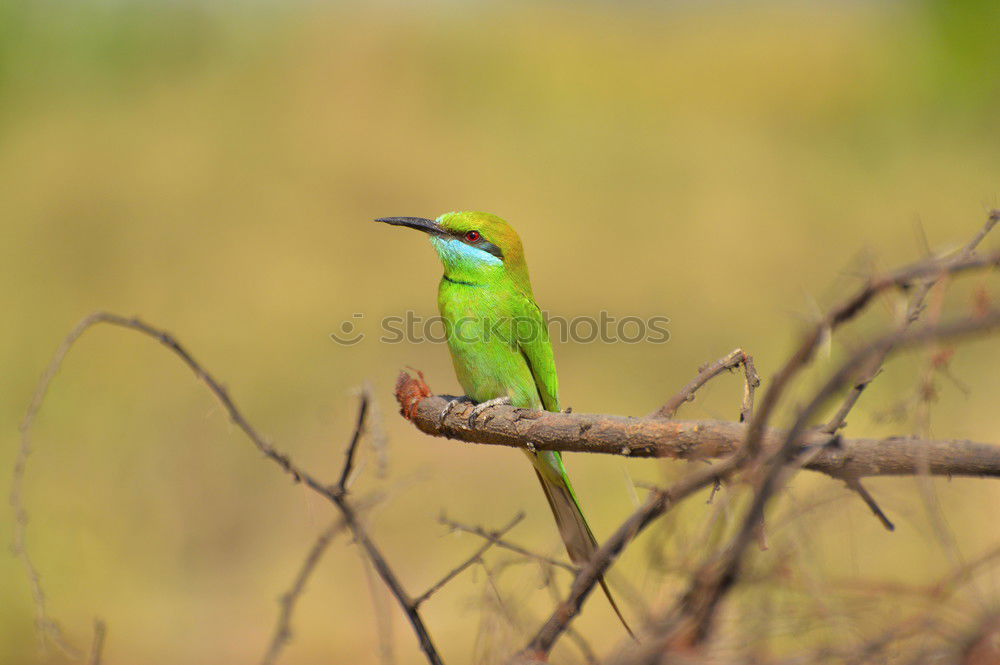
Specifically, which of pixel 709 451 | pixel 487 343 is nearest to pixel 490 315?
pixel 487 343

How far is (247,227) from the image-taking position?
8312 millimetres

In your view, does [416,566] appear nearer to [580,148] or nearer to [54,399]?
[54,399]

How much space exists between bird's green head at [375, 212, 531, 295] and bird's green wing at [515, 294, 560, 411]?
0.44ft

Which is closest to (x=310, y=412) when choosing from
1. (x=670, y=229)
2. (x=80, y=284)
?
(x=80, y=284)

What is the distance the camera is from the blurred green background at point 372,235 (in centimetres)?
564

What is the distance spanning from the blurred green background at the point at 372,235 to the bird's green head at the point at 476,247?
158 cm

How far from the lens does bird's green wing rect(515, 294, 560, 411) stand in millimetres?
3584

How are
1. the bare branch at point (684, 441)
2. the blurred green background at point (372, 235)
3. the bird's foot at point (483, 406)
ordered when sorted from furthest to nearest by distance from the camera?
the blurred green background at point (372, 235) < the bird's foot at point (483, 406) < the bare branch at point (684, 441)

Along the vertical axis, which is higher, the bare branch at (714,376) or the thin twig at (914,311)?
the thin twig at (914,311)

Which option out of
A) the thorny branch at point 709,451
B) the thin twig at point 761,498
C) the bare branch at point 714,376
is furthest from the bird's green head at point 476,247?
the thin twig at point 761,498

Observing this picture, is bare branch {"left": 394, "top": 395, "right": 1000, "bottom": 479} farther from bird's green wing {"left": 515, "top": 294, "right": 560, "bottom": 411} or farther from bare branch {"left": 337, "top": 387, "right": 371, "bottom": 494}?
bird's green wing {"left": 515, "top": 294, "right": 560, "bottom": 411}

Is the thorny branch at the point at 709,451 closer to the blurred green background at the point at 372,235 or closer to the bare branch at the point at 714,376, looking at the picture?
the bare branch at the point at 714,376

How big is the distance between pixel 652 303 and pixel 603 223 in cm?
117

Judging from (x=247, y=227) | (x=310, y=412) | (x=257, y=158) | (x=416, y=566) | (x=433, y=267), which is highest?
(x=257, y=158)
